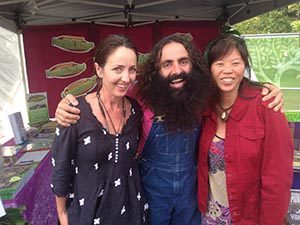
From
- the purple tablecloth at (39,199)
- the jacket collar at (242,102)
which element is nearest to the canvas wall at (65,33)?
the purple tablecloth at (39,199)

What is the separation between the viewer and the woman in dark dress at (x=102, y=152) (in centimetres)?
135

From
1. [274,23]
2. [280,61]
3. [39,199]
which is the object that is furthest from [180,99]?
[274,23]

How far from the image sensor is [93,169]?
53.9 inches

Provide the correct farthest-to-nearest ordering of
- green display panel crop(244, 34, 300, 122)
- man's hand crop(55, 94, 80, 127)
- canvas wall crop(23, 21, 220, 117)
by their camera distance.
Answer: green display panel crop(244, 34, 300, 122), canvas wall crop(23, 21, 220, 117), man's hand crop(55, 94, 80, 127)

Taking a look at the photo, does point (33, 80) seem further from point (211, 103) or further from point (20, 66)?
point (211, 103)

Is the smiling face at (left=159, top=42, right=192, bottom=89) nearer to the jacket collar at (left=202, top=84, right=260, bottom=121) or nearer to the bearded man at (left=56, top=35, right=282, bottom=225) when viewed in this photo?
the bearded man at (left=56, top=35, right=282, bottom=225)

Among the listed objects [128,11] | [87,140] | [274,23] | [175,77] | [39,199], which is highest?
[274,23]

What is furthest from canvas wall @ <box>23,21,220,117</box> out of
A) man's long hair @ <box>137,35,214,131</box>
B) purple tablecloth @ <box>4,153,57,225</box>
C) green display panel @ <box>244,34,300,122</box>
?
man's long hair @ <box>137,35,214,131</box>

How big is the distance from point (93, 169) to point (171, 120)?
1.41 ft

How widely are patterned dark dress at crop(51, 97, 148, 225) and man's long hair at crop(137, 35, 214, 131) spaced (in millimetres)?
193

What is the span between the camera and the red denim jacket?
138 centimetres

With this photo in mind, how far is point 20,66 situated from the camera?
4637 mm

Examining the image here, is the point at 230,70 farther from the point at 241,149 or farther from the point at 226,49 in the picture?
the point at 241,149

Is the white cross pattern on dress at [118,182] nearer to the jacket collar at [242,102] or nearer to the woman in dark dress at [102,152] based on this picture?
the woman in dark dress at [102,152]
